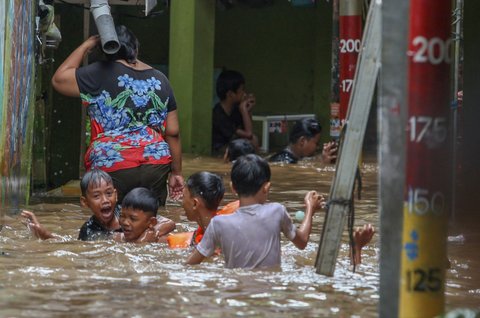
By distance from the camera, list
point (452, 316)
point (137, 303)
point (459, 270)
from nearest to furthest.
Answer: point (452, 316), point (137, 303), point (459, 270)

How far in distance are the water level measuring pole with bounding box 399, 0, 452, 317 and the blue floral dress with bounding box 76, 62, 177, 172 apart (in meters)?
4.51

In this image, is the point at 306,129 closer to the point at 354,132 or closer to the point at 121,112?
the point at 121,112

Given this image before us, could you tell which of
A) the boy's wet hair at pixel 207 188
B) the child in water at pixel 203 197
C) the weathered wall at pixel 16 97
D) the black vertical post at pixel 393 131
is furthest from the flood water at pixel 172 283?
the black vertical post at pixel 393 131

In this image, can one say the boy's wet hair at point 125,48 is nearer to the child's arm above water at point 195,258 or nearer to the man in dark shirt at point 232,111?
the child's arm above water at point 195,258

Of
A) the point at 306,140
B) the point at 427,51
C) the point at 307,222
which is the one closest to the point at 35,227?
the point at 307,222

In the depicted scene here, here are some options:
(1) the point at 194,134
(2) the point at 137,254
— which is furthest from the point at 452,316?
(1) the point at 194,134

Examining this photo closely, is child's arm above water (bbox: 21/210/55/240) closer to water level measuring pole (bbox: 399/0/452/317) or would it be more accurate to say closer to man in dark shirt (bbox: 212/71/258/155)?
water level measuring pole (bbox: 399/0/452/317)

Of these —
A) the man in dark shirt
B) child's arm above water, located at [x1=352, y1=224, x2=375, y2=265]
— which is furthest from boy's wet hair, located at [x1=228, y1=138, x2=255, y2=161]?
child's arm above water, located at [x1=352, y1=224, x2=375, y2=265]

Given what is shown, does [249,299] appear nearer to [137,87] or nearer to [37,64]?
[137,87]

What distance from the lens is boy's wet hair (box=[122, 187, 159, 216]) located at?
865 centimetres

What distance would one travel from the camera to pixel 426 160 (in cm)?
484

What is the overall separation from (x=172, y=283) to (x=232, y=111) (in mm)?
9980

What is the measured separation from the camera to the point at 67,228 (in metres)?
10.0

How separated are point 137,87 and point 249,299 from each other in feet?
9.29
